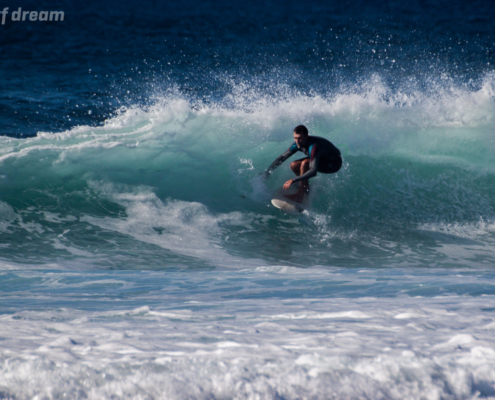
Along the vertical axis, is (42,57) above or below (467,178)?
above

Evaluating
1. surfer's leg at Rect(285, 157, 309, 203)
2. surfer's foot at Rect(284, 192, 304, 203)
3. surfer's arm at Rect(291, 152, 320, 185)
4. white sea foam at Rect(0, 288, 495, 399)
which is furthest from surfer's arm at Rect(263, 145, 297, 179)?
white sea foam at Rect(0, 288, 495, 399)

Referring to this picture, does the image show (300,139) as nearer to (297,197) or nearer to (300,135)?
(300,135)

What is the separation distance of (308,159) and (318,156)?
21cm

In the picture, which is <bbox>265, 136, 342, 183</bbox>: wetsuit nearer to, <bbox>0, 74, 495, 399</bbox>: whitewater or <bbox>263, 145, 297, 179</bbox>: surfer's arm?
<bbox>263, 145, 297, 179</bbox>: surfer's arm

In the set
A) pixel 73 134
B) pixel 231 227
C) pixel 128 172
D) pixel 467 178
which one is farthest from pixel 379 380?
pixel 73 134

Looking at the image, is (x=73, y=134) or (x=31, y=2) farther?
(x=31, y=2)

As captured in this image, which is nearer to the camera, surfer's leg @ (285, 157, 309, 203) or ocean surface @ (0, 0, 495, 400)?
ocean surface @ (0, 0, 495, 400)

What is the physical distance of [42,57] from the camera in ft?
74.1

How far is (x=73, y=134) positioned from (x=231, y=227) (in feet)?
13.2

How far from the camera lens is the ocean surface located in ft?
4.37

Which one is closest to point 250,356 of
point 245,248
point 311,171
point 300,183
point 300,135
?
point 245,248

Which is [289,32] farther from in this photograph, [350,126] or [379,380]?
[379,380]

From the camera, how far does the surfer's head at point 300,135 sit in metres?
5.73

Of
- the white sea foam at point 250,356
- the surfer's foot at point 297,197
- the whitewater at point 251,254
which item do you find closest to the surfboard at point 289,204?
the surfer's foot at point 297,197
